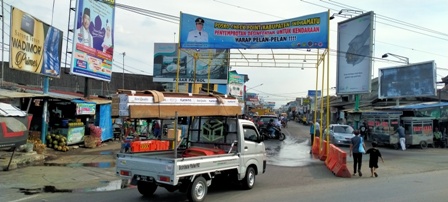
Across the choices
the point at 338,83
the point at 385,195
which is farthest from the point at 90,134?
the point at 338,83

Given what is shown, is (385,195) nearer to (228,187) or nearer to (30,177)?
(228,187)

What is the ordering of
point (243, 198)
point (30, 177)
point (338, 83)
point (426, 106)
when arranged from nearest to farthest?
point (243, 198) < point (30, 177) < point (426, 106) < point (338, 83)

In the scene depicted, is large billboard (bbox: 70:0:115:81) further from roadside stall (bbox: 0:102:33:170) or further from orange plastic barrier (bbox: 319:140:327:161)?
orange plastic barrier (bbox: 319:140:327:161)

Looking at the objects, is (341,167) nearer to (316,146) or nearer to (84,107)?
(316,146)

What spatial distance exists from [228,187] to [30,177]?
5.95 meters

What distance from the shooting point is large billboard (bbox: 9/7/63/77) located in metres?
15.3

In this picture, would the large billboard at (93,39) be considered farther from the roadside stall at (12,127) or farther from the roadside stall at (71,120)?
the roadside stall at (12,127)

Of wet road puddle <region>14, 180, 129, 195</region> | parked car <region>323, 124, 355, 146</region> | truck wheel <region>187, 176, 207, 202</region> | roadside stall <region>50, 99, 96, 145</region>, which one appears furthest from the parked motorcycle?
truck wheel <region>187, 176, 207, 202</region>

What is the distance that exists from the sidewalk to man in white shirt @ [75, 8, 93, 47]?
6.07m

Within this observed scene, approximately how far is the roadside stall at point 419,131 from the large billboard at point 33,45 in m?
21.9

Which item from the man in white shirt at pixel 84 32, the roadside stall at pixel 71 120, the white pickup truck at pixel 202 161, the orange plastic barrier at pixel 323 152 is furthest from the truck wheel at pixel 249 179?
the man in white shirt at pixel 84 32

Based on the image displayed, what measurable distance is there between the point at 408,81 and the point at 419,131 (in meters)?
9.24

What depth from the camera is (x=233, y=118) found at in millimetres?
10195

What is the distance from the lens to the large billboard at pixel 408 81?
3197cm
